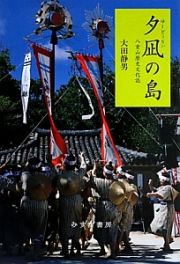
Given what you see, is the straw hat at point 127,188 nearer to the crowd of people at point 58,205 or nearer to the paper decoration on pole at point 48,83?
the crowd of people at point 58,205

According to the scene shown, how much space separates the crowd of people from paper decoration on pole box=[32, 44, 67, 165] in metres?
1.06

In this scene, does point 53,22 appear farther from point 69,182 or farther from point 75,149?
point 75,149

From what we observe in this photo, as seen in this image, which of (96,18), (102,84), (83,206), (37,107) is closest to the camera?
(83,206)

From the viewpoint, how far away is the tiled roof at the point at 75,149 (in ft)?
44.2

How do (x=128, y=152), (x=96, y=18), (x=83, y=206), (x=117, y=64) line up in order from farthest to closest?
(x=128, y=152)
(x=96, y=18)
(x=83, y=206)
(x=117, y=64)

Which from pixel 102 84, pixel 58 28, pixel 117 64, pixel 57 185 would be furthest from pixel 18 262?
pixel 58 28

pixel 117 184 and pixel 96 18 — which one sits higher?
pixel 96 18

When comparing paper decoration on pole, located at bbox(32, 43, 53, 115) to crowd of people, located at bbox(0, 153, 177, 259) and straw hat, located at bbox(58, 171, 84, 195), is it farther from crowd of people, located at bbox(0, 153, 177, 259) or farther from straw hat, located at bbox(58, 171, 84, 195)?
straw hat, located at bbox(58, 171, 84, 195)

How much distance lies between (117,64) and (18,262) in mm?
2819

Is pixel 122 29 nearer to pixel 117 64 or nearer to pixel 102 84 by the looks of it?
pixel 117 64

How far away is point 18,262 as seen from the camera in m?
6.78

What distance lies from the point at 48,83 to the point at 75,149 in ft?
18.2

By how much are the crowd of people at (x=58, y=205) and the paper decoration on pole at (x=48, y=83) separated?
106 cm

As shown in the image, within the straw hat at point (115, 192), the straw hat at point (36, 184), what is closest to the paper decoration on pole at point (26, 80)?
the straw hat at point (36, 184)
